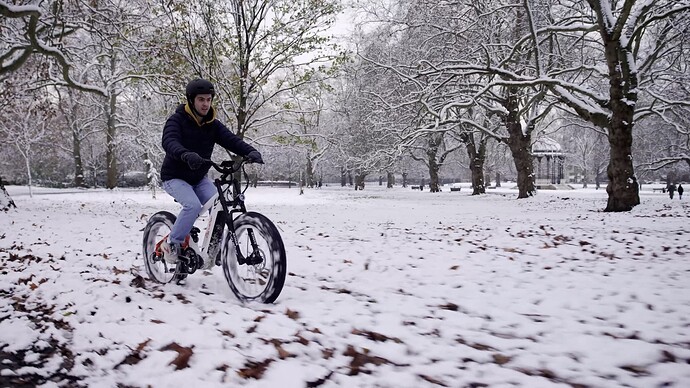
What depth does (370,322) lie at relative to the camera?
3053 millimetres

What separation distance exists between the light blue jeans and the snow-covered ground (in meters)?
0.60

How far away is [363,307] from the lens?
342 cm

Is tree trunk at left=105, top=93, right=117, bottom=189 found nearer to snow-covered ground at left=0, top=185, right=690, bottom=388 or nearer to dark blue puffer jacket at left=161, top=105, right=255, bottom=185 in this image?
snow-covered ground at left=0, top=185, right=690, bottom=388

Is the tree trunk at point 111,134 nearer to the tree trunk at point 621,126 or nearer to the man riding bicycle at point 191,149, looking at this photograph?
the man riding bicycle at point 191,149

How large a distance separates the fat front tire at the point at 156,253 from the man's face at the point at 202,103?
1.16 meters

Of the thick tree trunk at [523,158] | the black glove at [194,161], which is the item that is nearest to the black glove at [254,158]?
the black glove at [194,161]

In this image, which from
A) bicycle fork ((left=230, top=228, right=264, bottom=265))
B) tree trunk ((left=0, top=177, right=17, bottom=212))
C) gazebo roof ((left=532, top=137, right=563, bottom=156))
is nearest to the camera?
bicycle fork ((left=230, top=228, right=264, bottom=265))

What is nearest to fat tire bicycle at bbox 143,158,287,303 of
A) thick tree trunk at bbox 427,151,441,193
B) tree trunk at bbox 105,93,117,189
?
thick tree trunk at bbox 427,151,441,193

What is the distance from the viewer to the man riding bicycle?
3717 mm

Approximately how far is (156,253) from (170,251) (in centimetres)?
38

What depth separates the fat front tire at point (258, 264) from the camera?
3252 millimetres

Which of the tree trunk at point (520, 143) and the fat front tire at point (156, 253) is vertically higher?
the tree trunk at point (520, 143)

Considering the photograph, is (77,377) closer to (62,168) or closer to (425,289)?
(425,289)

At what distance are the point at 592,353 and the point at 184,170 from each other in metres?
3.61
